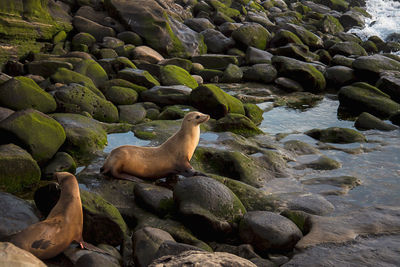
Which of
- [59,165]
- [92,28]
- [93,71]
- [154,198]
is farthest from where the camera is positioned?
[92,28]

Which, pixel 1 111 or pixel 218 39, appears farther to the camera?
pixel 218 39

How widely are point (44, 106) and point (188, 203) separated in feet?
14.7

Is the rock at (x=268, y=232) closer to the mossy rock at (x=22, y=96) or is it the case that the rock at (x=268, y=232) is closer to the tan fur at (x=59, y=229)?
the tan fur at (x=59, y=229)

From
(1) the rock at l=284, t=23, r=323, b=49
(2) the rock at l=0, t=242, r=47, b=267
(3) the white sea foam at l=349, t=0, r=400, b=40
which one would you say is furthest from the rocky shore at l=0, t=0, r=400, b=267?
(3) the white sea foam at l=349, t=0, r=400, b=40

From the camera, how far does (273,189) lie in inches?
274

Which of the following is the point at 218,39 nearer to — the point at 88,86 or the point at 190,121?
the point at 88,86

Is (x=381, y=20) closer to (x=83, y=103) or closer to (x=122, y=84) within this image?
(x=122, y=84)

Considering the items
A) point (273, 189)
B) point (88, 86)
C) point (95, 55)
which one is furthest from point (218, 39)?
point (273, 189)

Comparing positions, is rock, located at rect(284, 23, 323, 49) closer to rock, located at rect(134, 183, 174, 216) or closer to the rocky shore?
the rocky shore

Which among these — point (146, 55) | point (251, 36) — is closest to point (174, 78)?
point (146, 55)

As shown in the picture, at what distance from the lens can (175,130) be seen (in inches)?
347

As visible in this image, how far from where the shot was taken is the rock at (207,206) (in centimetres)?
510

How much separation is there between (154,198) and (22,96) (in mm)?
Result: 4056

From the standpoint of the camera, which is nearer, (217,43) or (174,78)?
(174,78)
